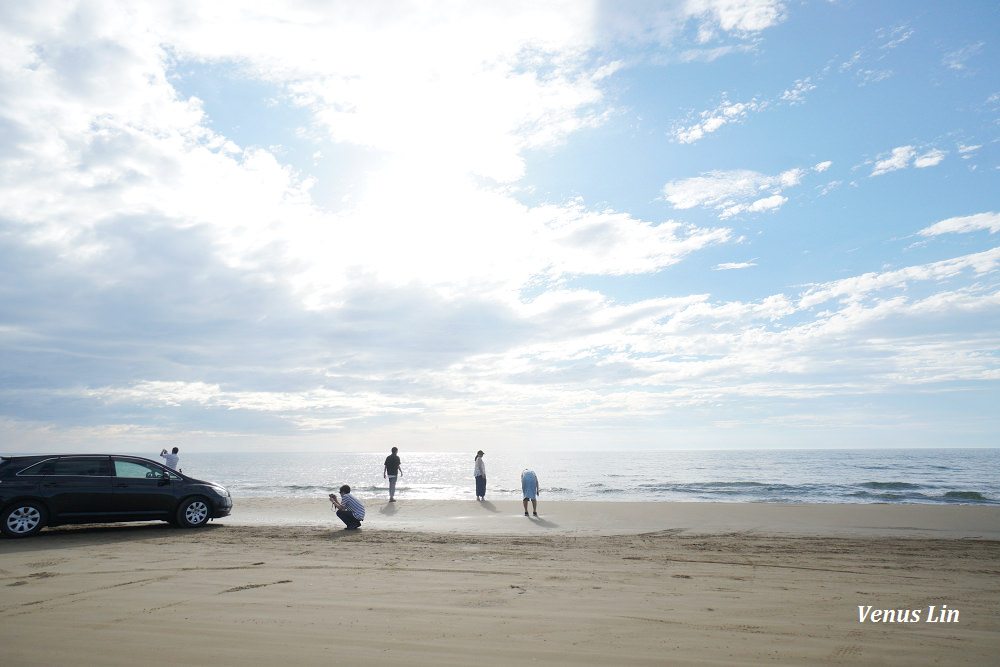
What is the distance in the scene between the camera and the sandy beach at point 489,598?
4445mm

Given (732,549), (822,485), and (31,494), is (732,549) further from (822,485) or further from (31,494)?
(822,485)

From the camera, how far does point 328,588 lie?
6566 mm

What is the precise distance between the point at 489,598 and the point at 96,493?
32.2ft

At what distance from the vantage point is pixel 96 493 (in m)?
11.5

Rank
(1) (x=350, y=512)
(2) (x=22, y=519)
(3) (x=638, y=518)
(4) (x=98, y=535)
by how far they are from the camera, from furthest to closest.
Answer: (3) (x=638, y=518) → (1) (x=350, y=512) → (4) (x=98, y=535) → (2) (x=22, y=519)

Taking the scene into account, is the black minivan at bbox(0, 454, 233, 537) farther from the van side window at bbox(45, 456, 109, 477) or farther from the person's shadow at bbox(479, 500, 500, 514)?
the person's shadow at bbox(479, 500, 500, 514)

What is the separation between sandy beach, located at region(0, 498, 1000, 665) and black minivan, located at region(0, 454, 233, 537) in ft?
1.41

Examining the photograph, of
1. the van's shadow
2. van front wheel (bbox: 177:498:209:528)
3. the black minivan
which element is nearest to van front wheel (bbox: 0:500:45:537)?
the black minivan

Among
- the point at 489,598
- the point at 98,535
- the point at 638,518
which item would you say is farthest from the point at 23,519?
the point at 638,518

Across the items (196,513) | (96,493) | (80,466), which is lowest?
(196,513)

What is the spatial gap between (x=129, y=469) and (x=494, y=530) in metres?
8.17

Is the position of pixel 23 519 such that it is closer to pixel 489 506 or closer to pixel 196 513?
pixel 196 513

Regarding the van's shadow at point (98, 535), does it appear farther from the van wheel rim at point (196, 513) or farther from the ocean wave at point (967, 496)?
the ocean wave at point (967, 496)

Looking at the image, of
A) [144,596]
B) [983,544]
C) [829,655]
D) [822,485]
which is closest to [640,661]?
[829,655]
